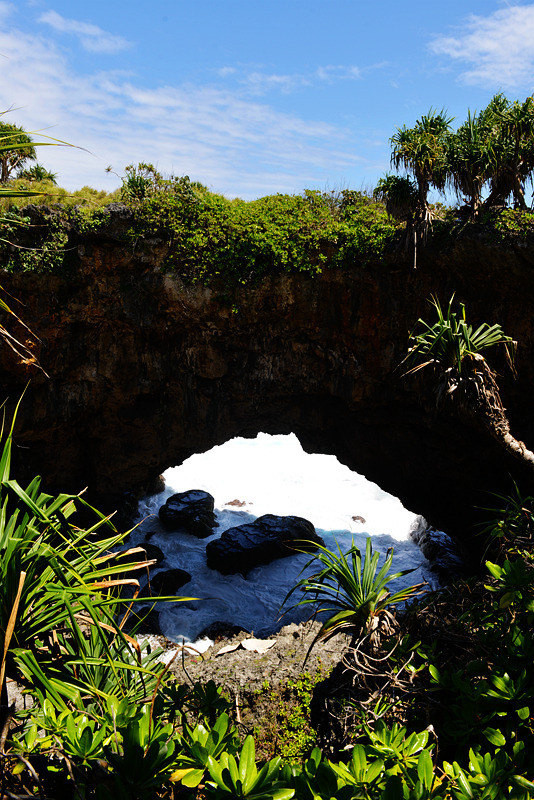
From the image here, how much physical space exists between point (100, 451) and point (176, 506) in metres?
4.27

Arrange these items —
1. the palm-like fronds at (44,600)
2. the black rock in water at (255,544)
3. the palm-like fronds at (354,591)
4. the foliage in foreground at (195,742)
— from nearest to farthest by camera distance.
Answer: the foliage in foreground at (195,742) → the palm-like fronds at (44,600) → the palm-like fronds at (354,591) → the black rock in water at (255,544)

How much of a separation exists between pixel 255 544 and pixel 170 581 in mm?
2667

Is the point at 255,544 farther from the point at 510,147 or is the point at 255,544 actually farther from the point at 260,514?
the point at 510,147

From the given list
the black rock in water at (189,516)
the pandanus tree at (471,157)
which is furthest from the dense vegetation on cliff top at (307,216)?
the black rock in water at (189,516)

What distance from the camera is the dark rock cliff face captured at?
9.24 m

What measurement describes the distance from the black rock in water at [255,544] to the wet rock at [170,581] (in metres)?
1.13

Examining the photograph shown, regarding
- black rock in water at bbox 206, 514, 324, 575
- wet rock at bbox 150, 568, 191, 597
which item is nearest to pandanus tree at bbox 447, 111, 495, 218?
black rock in water at bbox 206, 514, 324, 575

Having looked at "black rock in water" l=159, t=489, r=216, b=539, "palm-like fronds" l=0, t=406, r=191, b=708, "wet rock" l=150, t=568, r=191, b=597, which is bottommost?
"wet rock" l=150, t=568, r=191, b=597

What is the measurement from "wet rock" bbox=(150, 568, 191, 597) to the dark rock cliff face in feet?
9.58

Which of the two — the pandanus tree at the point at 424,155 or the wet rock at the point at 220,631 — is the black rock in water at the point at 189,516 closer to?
the wet rock at the point at 220,631

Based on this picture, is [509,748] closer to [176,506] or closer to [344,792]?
[344,792]

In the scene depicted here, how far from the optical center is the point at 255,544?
42.7ft

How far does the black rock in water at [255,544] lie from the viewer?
1262cm

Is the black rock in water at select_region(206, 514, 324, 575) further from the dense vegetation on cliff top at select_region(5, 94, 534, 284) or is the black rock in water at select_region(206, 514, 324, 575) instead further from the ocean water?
the dense vegetation on cliff top at select_region(5, 94, 534, 284)
